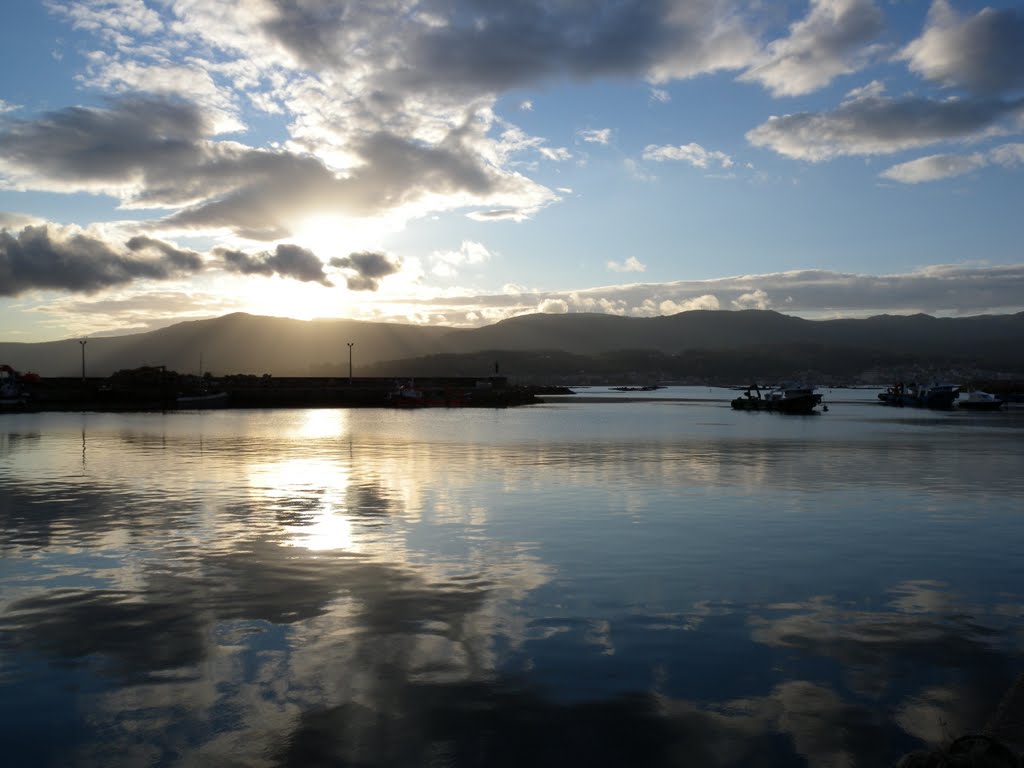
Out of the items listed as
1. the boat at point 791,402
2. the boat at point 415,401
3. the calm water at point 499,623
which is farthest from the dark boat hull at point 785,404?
the calm water at point 499,623

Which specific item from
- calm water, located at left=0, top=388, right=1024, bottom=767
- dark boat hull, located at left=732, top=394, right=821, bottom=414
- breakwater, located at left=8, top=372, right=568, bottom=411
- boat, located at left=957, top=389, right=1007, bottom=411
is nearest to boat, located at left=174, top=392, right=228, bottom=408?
breakwater, located at left=8, top=372, right=568, bottom=411

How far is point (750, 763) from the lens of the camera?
9.20m

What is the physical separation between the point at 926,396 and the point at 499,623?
6903 inches

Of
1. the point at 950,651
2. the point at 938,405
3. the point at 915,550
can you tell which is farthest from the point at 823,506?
the point at 938,405

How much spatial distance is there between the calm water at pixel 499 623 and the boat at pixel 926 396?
140 metres

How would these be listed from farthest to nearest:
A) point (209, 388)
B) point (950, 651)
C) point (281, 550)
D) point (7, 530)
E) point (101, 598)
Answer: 1. point (209, 388)
2. point (7, 530)
3. point (281, 550)
4. point (101, 598)
5. point (950, 651)

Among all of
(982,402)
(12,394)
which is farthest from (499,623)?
(982,402)

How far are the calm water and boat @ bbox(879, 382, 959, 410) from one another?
140159 millimetres

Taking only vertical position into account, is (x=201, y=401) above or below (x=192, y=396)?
below

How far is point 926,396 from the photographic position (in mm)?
165125

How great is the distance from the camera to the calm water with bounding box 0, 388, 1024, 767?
9.96 meters

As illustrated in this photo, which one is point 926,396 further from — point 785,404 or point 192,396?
point 192,396

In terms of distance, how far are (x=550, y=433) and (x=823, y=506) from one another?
154 feet

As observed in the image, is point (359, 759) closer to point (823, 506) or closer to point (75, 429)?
point (823, 506)
